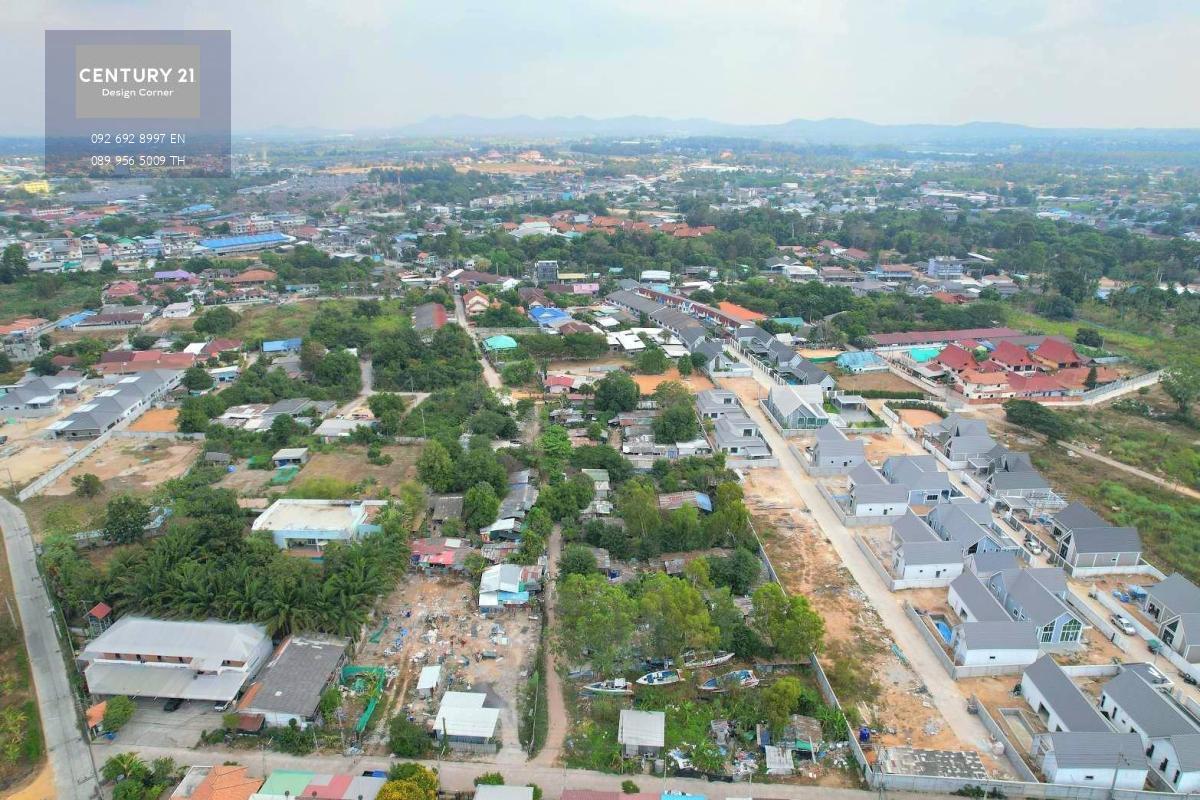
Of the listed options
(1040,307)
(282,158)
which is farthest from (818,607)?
(282,158)

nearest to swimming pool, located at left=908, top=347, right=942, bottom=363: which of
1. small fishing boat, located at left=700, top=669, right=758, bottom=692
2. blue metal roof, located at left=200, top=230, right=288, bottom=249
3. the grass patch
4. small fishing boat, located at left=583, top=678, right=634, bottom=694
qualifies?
the grass patch

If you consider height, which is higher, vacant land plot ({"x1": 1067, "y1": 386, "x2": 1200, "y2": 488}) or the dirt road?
vacant land plot ({"x1": 1067, "y1": 386, "x2": 1200, "y2": 488})

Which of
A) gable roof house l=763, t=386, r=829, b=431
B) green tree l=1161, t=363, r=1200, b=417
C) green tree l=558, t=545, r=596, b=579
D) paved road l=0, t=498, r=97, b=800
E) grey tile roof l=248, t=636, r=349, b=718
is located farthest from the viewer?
green tree l=1161, t=363, r=1200, b=417

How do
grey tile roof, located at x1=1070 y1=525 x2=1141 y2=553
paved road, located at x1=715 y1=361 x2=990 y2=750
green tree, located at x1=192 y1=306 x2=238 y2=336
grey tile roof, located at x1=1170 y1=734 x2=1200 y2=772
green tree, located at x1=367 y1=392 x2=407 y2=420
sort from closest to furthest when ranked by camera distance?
grey tile roof, located at x1=1170 y1=734 x2=1200 y2=772, paved road, located at x1=715 y1=361 x2=990 y2=750, grey tile roof, located at x1=1070 y1=525 x2=1141 y2=553, green tree, located at x1=367 y1=392 x2=407 y2=420, green tree, located at x1=192 y1=306 x2=238 y2=336

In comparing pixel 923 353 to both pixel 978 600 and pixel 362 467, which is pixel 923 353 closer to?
pixel 978 600

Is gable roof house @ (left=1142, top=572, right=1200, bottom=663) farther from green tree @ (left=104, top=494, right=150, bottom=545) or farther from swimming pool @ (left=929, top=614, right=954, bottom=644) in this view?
green tree @ (left=104, top=494, right=150, bottom=545)

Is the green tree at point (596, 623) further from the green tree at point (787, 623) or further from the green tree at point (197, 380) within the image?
the green tree at point (197, 380)

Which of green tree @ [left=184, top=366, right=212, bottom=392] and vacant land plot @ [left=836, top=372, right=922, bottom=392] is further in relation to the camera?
vacant land plot @ [left=836, top=372, right=922, bottom=392]
